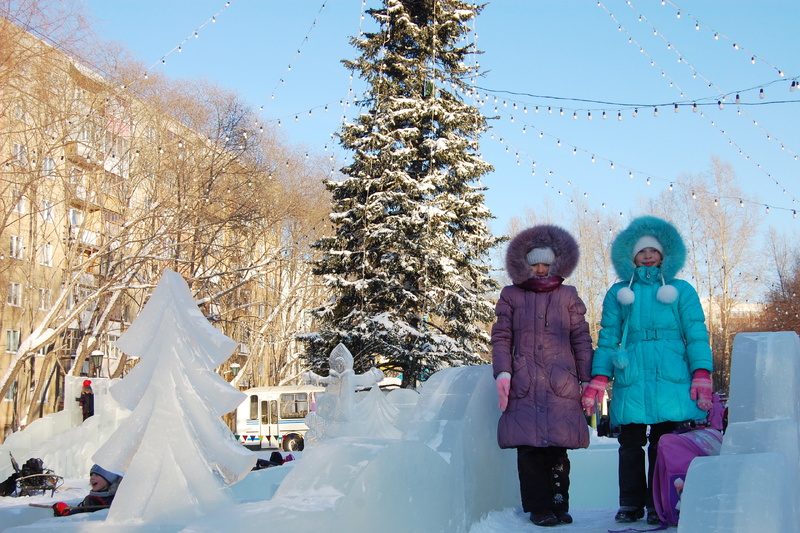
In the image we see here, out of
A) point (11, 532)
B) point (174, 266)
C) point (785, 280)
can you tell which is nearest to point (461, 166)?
point (174, 266)

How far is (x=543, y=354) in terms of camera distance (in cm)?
445

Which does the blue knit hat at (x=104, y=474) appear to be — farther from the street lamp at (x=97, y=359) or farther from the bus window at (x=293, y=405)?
the bus window at (x=293, y=405)

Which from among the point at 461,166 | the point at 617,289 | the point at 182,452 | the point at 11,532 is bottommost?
the point at 11,532

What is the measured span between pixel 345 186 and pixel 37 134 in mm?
8293

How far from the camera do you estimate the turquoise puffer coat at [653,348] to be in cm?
412

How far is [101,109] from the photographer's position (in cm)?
2308

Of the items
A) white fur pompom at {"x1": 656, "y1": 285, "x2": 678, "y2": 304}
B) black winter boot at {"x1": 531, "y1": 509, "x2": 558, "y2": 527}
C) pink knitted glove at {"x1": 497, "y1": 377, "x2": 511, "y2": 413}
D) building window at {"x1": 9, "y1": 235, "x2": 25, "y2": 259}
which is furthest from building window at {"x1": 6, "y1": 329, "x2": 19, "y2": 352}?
white fur pompom at {"x1": 656, "y1": 285, "x2": 678, "y2": 304}

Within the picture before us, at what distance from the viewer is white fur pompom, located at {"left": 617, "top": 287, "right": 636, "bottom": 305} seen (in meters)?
4.32

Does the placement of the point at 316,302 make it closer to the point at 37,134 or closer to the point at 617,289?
the point at 37,134

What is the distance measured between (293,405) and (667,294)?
95.1 feet

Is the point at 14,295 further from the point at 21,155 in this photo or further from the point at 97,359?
the point at 21,155

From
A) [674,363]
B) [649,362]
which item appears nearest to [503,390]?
[649,362]

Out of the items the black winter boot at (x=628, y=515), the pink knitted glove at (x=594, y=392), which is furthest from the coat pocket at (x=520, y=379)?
the black winter boot at (x=628, y=515)

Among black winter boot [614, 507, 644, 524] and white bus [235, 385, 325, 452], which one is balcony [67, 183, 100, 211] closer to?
white bus [235, 385, 325, 452]
